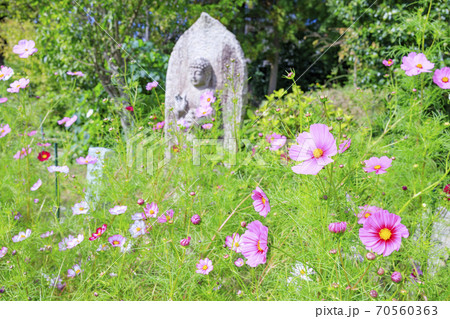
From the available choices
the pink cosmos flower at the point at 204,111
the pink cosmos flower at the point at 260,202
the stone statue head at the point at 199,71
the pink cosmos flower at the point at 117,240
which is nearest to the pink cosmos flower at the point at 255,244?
the pink cosmos flower at the point at 260,202

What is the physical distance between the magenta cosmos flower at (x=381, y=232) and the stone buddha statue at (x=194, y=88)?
1996 mm

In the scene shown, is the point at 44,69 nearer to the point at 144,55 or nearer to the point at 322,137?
the point at 144,55

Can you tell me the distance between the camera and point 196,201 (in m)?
1.50

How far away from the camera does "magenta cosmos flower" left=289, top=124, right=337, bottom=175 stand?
0.78m

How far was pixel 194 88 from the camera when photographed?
2.87 meters

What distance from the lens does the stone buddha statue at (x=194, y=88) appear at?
272cm

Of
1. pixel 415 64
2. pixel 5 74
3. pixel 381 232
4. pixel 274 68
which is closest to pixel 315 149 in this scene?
pixel 381 232

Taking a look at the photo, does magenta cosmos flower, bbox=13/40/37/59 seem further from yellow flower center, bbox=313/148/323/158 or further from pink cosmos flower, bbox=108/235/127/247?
yellow flower center, bbox=313/148/323/158

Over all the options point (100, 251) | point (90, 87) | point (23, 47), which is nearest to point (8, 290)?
point (100, 251)

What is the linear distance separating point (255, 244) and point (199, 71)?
2038mm

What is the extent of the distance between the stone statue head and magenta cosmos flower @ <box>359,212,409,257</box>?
2175mm
